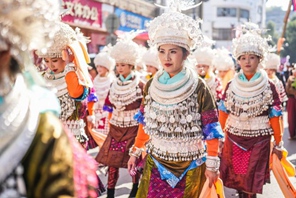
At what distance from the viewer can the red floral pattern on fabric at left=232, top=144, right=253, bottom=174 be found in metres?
5.25

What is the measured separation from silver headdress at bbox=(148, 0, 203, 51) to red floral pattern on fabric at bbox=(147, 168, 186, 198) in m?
1.13

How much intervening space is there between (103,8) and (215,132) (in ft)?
54.6

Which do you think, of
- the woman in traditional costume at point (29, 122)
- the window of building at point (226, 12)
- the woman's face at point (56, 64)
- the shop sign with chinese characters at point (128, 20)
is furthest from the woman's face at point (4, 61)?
the window of building at point (226, 12)

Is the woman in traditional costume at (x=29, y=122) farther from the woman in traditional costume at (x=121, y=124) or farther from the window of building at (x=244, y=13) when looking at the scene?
the window of building at (x=244, y=13)

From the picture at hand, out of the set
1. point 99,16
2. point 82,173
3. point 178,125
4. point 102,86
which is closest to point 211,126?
point 178,125

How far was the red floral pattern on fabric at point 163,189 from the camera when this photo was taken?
3707 mm

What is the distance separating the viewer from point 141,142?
4211mm

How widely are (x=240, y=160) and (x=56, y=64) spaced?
2.32 meters

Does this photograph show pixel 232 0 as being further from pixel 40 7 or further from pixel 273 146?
pixel 40 7

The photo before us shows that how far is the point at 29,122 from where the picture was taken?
1484 millimetres

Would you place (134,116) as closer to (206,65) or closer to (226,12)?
(206,65)

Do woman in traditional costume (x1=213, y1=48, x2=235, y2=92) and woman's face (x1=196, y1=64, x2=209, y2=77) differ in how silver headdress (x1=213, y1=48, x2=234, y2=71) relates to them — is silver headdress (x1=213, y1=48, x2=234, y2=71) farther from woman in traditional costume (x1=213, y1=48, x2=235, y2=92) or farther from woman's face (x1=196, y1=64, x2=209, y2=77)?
woman's face (x1=196, y1=64, x2=209, y2=77)

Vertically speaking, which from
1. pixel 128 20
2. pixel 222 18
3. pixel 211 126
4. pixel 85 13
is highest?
pixel 222 18

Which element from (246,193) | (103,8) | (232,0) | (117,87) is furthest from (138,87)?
(232,0)
